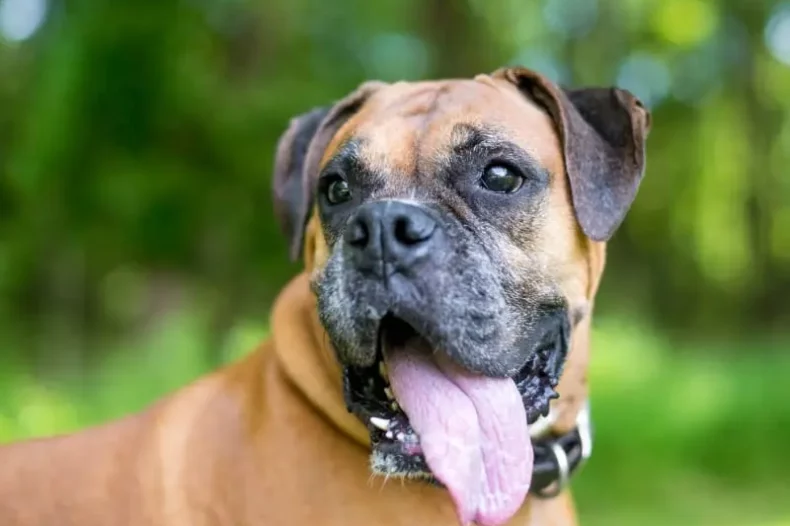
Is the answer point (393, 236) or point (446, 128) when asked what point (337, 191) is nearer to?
point (446, 128)

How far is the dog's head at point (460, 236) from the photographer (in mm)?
2211

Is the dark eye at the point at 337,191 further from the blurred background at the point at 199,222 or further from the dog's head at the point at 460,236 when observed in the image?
the blurred background at the point at 199,222

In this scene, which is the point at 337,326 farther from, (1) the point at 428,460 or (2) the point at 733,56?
(2) the point at 733,56

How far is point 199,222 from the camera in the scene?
616 cm

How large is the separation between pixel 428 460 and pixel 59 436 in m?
1.30

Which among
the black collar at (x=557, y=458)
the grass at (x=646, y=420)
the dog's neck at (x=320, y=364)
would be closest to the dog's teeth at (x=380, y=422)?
the dog's neck at (x=320, y=364)

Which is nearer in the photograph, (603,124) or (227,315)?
(603,124)

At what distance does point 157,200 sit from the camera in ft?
19.7

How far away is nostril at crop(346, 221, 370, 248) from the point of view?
2215mm

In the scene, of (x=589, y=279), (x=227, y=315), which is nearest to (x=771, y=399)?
(x=227, y=315)

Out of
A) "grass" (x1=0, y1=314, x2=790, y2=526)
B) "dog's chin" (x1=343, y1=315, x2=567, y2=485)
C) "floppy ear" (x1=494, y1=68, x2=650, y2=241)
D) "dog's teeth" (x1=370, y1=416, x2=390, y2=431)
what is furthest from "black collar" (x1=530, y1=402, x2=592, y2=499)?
"grass" (x1=0, y1=314, x2=790, y2=526)

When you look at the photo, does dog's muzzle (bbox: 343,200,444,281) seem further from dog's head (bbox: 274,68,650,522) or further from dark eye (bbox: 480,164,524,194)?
dark eye (bbox: 480,164,524,194)

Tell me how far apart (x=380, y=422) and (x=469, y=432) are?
9.6 inches

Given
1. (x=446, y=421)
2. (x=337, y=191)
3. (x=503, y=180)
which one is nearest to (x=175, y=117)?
(x=337, y=191)
